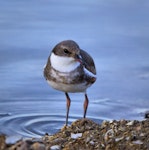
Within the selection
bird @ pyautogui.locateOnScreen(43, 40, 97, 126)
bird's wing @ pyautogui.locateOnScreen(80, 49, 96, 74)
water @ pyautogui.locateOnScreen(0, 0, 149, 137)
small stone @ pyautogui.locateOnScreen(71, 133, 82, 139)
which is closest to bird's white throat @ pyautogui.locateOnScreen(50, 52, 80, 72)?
bird @ pyautogui.locateOnScreen(43, 40, 97, 126)

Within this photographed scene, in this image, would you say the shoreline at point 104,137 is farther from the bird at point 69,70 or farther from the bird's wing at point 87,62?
the bird's wing at point 87,62

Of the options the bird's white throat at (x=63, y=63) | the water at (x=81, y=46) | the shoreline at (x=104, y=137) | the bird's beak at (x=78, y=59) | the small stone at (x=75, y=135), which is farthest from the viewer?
the water at (x=81, y=46)

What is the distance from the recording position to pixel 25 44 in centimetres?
1020

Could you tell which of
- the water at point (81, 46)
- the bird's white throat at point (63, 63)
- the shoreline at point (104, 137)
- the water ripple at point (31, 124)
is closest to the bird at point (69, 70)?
the bird's white throat at point (63, 63)

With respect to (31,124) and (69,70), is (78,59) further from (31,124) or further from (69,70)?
(31,124)

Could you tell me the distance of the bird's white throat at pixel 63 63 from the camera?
7785mm

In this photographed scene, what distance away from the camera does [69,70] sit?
25.5 ft

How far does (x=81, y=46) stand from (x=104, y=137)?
12.6 ft

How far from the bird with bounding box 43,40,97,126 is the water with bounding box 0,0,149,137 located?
0.48 meters

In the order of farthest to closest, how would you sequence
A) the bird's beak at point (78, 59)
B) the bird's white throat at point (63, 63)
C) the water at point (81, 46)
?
the water at point (81, 46)
the bird's white throat at point (63, 63)
the bird's beak at point (78, 59)

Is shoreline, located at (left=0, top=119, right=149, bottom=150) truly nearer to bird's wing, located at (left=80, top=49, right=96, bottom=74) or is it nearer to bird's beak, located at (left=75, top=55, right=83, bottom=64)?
bird's beak, located at (left=75, top=55, right=83, bottom=64)

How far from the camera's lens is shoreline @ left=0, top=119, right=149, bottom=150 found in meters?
6.21

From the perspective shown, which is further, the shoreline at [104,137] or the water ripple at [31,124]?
the water ripple at [31,124]

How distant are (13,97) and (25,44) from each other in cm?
161
